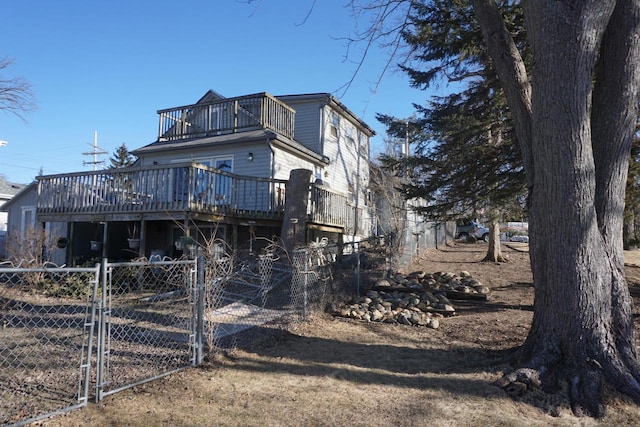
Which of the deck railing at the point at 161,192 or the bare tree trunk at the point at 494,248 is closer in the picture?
the deck railing at the point at 161,192

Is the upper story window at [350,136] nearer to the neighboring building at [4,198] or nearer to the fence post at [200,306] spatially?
the neighboring building at [4,198]

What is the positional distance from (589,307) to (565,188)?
1.34 meters

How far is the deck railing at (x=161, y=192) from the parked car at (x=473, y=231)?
1984cm

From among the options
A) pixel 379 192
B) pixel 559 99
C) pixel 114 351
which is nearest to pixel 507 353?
pixel 559 99

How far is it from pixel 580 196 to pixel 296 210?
7525 mm

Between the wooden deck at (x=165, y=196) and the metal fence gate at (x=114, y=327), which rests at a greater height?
the wooden deck at (x=165, y=196)

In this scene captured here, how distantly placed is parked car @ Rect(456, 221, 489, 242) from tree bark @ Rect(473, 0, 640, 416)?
24903 mm

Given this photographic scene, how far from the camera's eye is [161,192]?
36.5 ft

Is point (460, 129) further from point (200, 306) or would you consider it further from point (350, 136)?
point (350, 136)

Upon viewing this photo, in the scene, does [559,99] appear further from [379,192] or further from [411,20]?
[379,192]

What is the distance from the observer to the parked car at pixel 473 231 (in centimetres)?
2934

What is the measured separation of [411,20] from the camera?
884cm

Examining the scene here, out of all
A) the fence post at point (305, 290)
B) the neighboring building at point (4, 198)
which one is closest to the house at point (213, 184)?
the fence post at point (305, 290)

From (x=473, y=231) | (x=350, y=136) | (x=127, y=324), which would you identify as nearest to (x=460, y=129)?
(x=127, y=324)
